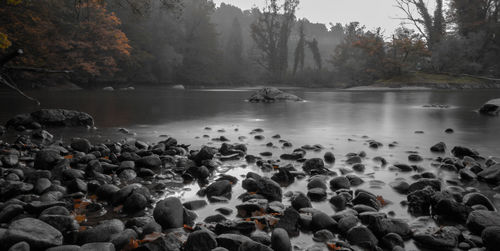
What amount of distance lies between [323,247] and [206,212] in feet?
3.40

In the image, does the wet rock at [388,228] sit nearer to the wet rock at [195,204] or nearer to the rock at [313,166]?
the wet rock at [195,204]

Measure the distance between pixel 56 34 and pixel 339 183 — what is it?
97.5 ft

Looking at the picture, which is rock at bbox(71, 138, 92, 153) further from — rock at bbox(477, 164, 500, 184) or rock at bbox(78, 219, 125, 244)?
rock at bbox(477, 164, 500, 184)

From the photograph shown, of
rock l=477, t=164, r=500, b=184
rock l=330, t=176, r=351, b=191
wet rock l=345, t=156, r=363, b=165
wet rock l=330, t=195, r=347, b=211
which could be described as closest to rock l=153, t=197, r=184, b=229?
wet rock l=330, t=195, r=347, b=211

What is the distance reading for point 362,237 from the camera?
7.25 ft

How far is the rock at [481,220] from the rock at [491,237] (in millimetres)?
157

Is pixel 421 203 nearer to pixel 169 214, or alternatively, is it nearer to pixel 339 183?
pixel 339 183

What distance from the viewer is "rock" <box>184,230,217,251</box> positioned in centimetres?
202

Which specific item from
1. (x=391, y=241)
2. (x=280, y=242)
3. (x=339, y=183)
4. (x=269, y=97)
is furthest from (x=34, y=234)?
(x=269, y=97)

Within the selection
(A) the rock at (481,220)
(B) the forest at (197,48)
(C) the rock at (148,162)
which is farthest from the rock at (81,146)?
(B) the forest at (197,48)

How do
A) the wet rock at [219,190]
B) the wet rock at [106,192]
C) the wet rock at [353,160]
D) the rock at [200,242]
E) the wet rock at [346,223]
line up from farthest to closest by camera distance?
the wet rock at [353,160] < the wet rock at [219,190] < the wet rock at [106,192] < the wet rock at [346,223] < the rock at [200,242]

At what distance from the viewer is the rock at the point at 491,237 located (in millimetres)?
2062

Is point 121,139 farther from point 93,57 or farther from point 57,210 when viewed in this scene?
point 93,57

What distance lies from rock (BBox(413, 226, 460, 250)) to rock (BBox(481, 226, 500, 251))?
0.16 meters
